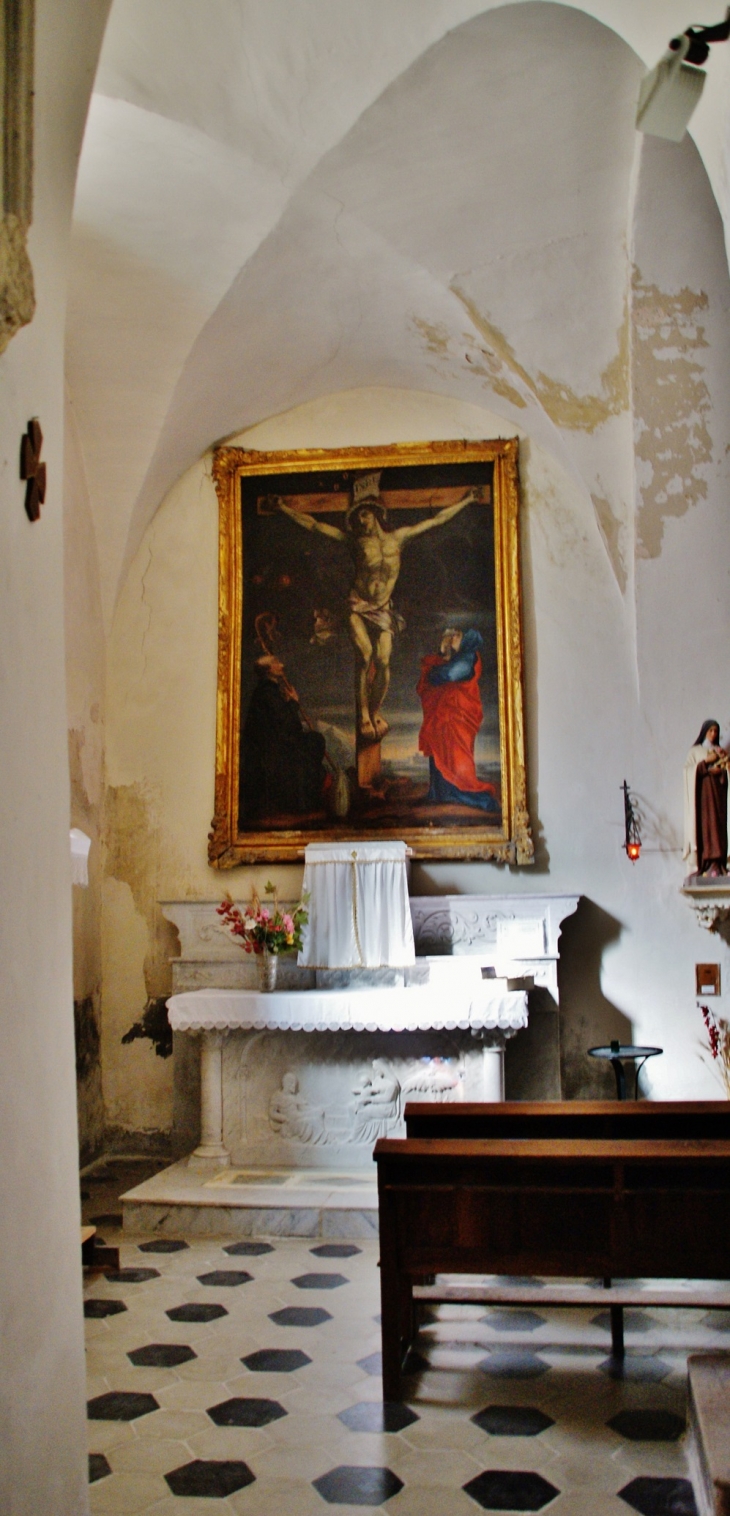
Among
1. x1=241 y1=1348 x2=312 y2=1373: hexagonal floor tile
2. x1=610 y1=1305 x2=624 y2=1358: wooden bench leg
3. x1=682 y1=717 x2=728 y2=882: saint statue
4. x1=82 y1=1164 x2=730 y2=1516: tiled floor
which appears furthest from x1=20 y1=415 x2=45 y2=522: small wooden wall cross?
x1=682 y1=717 x2=728 y2=882: saint statue

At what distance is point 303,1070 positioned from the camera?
24.8 ft

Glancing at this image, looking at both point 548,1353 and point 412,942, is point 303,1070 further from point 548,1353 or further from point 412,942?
point 548,1353

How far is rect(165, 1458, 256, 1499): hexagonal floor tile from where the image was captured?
11.6ft

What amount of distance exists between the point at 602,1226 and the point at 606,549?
5.36 metres

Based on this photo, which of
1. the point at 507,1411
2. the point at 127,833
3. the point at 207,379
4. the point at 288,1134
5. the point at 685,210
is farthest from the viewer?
the point at 127,833

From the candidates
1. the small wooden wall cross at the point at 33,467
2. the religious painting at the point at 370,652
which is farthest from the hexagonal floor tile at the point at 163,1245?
the small wooden wall cross at the point at 33,467

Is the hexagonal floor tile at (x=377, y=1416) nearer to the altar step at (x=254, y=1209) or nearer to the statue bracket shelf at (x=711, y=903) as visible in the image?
the altar step at (x=254, y=1209)

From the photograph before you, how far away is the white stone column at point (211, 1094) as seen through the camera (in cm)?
750

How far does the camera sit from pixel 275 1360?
461 centimetres

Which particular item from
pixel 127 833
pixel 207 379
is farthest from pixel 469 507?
pixel 127 833

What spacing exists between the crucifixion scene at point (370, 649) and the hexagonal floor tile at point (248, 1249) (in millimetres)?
3152

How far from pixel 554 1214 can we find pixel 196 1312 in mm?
1849

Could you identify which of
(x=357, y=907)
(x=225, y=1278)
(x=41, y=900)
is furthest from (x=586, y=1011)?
(x=41, y=900)

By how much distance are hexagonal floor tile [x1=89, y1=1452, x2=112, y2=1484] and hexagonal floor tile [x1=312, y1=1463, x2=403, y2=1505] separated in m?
0.66
